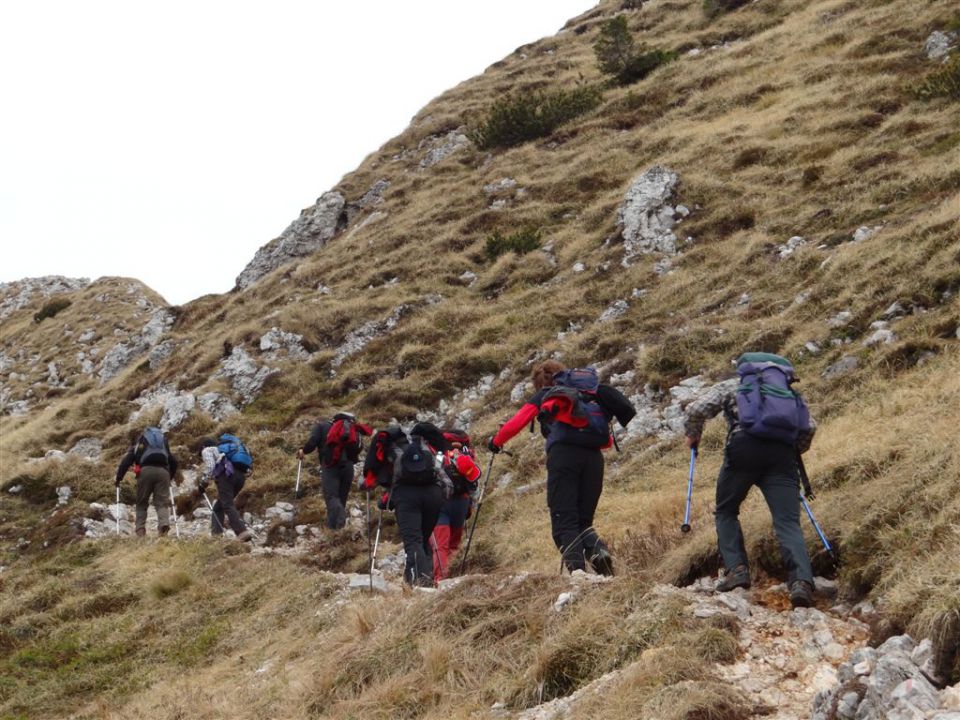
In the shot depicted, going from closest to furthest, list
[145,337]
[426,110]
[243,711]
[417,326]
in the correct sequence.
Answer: [243,711] < [417,326] < [145,337] < [426,110]

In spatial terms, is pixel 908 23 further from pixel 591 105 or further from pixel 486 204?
pixel 486 204

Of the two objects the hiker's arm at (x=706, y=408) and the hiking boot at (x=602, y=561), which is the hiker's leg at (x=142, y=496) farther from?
the hiker's arm at (x=706, y=408)

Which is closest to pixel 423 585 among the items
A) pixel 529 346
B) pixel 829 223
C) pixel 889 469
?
pixel 889 469

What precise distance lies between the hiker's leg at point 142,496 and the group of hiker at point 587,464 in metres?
6.67

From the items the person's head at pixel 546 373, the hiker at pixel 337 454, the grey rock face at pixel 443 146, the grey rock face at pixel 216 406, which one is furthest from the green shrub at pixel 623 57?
the person's head at pixel 546 373

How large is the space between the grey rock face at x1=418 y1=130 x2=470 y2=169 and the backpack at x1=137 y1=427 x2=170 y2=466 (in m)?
23.5

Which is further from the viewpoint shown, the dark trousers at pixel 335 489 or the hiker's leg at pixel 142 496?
the hiker's leg at pixel 142 496

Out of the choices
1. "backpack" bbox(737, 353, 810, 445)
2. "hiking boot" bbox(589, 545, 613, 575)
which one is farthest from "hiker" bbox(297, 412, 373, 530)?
"backpack" bbox(737, 353, 810, 445)

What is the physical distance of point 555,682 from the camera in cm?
593

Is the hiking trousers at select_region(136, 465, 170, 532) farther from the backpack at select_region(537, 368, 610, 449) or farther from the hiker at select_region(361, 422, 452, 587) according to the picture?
the backpack at select_region(537, 368, 610, 449)

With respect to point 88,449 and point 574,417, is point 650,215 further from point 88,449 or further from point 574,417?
point 574,417

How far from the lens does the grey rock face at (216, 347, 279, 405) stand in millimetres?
22594

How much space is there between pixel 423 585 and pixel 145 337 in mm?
27835

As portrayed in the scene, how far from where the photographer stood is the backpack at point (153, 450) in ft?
52.1
